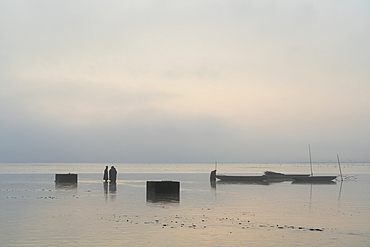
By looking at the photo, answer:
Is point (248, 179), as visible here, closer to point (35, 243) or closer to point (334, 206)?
point (334, 206)

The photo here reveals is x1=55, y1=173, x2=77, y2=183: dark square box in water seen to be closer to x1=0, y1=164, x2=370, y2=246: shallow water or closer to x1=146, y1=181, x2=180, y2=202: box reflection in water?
x1=146, y1=181, x2=180, y2=202: box reflection in water

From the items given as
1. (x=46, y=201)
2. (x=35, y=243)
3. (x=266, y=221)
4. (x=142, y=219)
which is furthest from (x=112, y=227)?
(x=46, y=201)

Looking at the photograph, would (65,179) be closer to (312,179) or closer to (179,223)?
(179,223)

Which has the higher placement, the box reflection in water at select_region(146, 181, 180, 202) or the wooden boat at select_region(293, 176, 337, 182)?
the box reflection in water at select_region(146, 181, 180, 202)

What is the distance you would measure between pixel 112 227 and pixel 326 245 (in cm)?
756

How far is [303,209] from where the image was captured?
23.0 m

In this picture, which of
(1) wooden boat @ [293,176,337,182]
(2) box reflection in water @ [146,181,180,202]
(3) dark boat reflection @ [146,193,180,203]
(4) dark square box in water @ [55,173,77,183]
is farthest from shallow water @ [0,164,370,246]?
(1) wooden boat @ [293,176,337,182]

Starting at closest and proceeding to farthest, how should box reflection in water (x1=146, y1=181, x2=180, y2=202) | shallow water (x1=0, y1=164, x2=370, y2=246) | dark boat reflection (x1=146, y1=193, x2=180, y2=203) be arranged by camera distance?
shallow water (x1=0, y1=164, x2=370, y2=246) → dark boat reflection (x1=146, y1=193, x2=180, y2=203) → box reflection in water (x1=146, y1=181, x2=180, y2=202)

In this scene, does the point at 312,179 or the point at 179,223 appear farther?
the point at 312,179

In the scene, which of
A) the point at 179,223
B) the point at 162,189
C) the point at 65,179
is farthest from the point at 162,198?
the point at 65,179

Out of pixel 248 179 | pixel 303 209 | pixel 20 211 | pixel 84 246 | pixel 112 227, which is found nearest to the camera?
pixel 84 246

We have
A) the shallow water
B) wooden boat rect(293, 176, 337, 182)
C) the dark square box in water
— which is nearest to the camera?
the shallow water

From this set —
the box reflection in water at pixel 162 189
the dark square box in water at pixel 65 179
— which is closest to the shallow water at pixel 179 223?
the box reflection in water at pixel 162 189

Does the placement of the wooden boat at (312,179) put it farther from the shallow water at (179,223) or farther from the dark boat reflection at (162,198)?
the dark boat reflection at (162,198)
